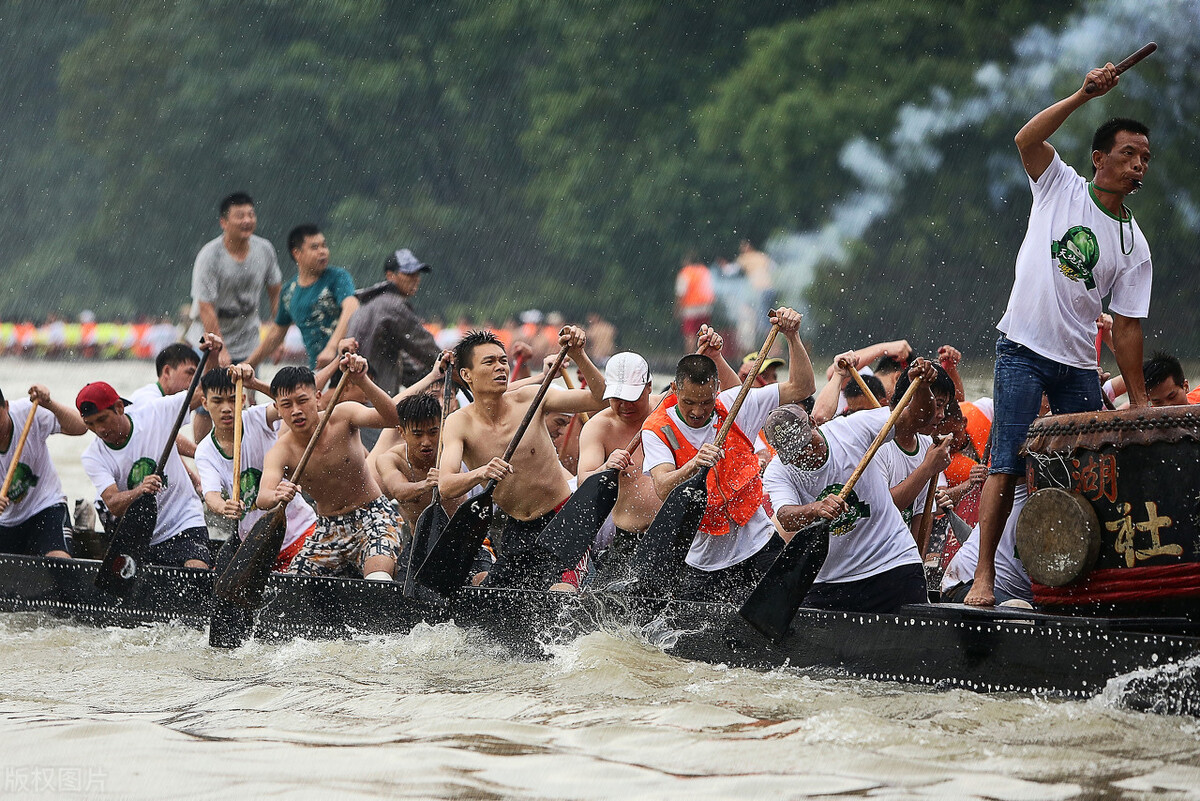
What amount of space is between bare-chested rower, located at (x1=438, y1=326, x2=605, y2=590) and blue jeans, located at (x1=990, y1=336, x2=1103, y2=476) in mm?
1968

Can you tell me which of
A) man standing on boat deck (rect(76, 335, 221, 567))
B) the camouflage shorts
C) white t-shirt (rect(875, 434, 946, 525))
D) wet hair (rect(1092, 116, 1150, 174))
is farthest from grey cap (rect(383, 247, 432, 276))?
wet hair (rect(1092, 116, 1150, 174))

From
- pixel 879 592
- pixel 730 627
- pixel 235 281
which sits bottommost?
pixel 730 627

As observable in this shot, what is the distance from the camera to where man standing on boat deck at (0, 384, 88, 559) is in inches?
284

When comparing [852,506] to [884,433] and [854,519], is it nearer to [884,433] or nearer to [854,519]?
[854,519]

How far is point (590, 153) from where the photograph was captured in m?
20.5

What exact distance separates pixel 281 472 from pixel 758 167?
503 inches

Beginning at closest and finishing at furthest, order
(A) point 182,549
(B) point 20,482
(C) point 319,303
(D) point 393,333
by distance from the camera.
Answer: (A) point 182,549, (B) point 20,482, (D) point 393,333, (C) point 319,303

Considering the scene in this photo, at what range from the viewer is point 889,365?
22.1 feet

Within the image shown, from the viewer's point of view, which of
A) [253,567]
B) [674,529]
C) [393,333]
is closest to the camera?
[674,529]

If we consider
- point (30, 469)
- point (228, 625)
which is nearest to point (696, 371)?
point (228, 625)

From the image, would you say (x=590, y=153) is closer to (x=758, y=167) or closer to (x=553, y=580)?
(x=758, y=167)

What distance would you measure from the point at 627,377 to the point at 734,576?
0.95 m

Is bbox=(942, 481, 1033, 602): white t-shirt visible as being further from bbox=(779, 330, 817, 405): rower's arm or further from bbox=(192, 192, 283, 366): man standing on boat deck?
bbox=(192, 192, 283, 366): man standing on boat deck

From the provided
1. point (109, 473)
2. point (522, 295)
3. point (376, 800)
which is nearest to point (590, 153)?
point (522, 295)
